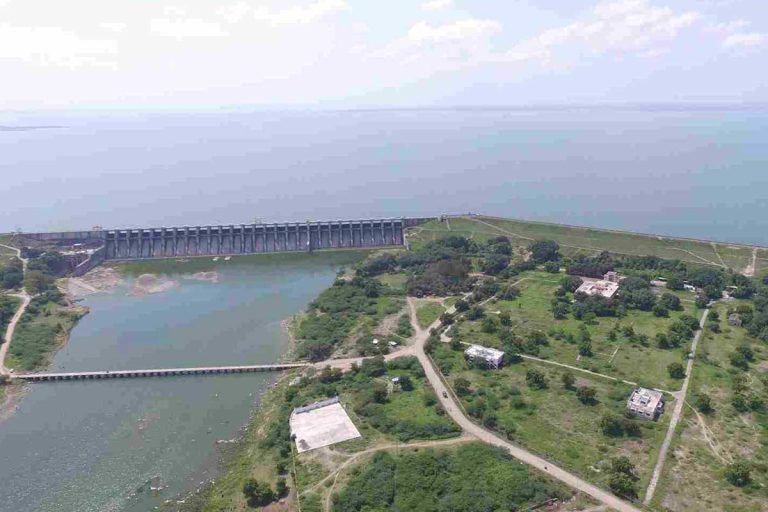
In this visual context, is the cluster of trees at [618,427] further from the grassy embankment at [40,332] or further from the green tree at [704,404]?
the grassy embankment at [40,332]

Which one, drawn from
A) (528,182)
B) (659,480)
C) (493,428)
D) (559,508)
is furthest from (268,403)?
(528,182)

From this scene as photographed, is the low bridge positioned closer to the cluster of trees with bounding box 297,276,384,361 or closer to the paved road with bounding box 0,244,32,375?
the paved road with bounding box 0,244,32,375

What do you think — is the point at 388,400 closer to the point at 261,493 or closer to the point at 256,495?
the point at 261,493

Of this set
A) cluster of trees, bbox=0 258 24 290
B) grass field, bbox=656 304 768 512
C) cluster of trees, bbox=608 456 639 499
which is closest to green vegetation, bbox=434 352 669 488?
cluster of trees, bbox=608 456 639 499

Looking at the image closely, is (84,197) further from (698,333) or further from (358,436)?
(698,333)

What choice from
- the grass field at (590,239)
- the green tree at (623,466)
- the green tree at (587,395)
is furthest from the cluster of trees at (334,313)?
the green tree at (623,466)
